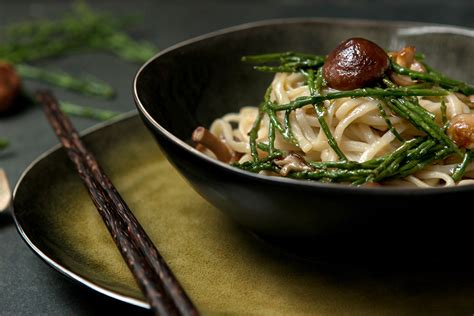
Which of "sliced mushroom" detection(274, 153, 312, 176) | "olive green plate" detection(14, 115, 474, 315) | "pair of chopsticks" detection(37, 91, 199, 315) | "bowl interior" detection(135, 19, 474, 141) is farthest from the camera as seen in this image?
"bowl interior" detection(135, 19, 474, 141)

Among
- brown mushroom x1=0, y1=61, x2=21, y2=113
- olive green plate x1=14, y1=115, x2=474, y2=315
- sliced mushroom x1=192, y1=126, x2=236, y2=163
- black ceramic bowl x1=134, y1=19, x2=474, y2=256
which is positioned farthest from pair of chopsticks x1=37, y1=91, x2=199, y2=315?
brown mushroom x1=0, y1=61, x2=21, y2=113

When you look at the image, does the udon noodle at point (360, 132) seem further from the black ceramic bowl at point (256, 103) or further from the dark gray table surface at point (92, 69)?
the dark gray table surface at point (92, 69)

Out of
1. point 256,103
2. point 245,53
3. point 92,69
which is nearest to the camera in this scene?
point 245,53

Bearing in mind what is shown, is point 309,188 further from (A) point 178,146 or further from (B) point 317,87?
(B) point 317,87

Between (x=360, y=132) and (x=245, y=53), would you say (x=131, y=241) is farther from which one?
(x=245, y=53)

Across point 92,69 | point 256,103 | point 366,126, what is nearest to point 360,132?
point 366,126

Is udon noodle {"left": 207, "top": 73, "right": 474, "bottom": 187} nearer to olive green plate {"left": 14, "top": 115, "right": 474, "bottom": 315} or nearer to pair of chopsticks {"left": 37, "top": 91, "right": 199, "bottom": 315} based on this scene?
olive green plate {"left": 14, "top": 115, "right": 474, "bottom": 315}
